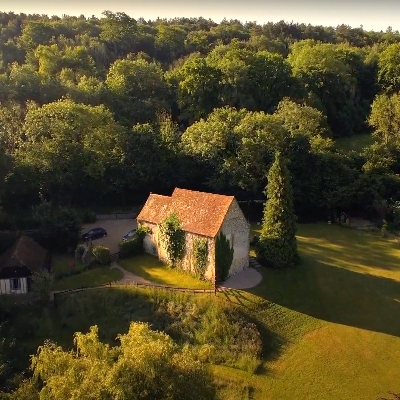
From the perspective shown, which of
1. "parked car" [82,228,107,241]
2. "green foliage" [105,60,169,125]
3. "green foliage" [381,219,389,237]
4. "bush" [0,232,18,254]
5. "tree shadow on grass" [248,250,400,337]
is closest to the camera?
"tree shadow on grass" [248,250,400,337]

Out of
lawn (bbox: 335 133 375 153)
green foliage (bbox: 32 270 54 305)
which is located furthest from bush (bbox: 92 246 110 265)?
lawn (bbox: 335 133 375 153)

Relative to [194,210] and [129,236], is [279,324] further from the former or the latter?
[129,236]


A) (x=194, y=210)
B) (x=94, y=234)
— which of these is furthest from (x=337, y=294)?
(x=94, y=234)

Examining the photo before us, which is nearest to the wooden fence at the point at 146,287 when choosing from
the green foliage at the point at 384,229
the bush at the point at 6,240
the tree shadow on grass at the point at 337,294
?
the tree shadow on grass at the point at 337,294

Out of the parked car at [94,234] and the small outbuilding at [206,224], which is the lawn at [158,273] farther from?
the parked car at [94,234]

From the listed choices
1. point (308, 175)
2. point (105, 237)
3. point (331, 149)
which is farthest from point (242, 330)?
point (331, 149)

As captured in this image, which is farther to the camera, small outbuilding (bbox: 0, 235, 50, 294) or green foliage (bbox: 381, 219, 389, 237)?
green foliage (bbox: 381, 219, 389, 237)

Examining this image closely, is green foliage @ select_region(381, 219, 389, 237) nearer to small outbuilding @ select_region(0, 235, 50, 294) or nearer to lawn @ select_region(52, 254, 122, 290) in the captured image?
lawn @ select_region(52, 254, 122, 290)
